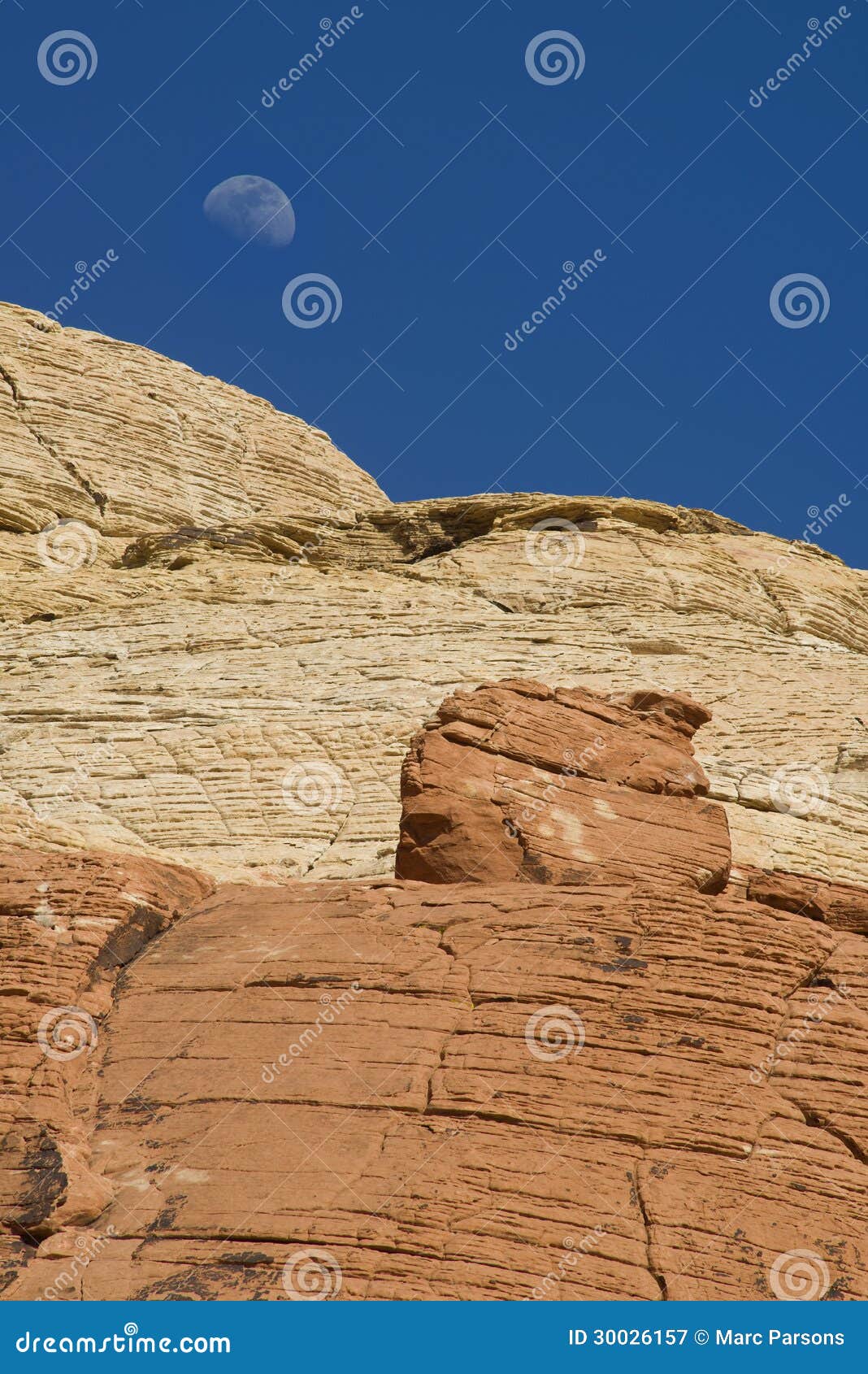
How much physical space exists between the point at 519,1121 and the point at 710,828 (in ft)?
17.1

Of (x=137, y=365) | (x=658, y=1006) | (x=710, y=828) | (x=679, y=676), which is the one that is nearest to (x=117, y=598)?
(x=679, y=676)

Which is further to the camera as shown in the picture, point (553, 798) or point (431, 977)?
point (553, 798)

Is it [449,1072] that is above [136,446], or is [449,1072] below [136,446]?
above

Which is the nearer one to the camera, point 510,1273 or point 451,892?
point 510,1273

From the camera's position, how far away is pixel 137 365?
47.1 meters

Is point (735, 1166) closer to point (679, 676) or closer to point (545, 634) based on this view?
point (679, 676)
